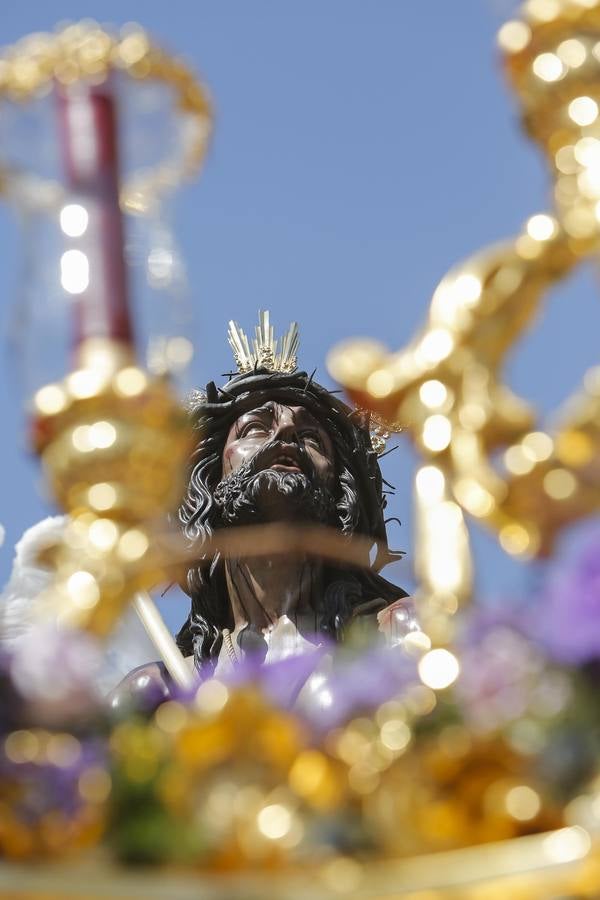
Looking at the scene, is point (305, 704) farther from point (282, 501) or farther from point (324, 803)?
point (324, 803)

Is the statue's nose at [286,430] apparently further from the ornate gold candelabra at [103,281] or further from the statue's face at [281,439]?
the ornate gold candelabra at [103,281]

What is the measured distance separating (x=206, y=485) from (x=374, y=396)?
3.27 meters

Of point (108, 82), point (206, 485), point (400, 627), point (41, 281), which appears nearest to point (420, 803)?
point (41, 281)

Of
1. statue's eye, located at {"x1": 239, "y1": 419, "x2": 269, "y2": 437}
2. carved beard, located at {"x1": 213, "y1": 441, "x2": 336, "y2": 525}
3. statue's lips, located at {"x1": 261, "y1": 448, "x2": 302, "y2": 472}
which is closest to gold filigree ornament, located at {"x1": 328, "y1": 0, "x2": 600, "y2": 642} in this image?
carved beard, located at {"x1": 213, "y1": 441, "x2": 336, "y2": 525}

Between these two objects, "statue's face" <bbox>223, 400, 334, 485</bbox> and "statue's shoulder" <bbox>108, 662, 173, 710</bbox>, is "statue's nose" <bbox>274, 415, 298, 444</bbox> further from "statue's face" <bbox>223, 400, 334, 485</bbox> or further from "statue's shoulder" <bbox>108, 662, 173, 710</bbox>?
"statue's shoulder" <bbox>108, 662, 173, 710</bbox>

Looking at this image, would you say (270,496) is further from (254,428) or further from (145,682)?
(145,682)

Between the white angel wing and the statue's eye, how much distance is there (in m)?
0.77

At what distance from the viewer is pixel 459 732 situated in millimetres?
2371

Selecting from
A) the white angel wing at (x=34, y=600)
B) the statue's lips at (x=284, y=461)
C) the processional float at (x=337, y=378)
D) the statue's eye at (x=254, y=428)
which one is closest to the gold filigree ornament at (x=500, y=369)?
the processional float at (x=337, y=378)

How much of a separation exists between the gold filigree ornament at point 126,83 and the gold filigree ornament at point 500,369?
1.68 feet

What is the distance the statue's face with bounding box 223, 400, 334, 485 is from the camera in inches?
231

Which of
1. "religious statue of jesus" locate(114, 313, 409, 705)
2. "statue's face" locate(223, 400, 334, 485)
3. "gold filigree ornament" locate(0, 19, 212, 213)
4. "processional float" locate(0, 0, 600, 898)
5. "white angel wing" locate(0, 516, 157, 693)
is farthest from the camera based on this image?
"statue's face" locate(223, 400, 334, 485)

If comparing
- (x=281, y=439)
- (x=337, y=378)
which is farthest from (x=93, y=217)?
(x=281, y=439)

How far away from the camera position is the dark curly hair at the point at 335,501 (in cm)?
574
